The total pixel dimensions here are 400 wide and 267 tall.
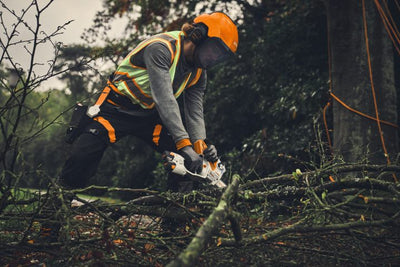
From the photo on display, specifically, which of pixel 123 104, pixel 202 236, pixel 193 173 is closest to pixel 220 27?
pixel 123 104

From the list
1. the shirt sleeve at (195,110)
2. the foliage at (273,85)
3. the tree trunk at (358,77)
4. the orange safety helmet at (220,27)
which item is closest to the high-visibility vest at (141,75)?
the orange safety helmet at (220,27)

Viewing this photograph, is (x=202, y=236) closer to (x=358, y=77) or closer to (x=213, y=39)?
(x=213, y=39)

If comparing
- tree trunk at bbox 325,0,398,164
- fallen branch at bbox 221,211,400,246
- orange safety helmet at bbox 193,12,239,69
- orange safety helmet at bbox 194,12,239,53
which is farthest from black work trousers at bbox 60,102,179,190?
tree trunk at bbox 325,0,398,164

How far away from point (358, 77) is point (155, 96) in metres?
2.62

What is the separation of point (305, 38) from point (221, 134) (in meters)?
2.50

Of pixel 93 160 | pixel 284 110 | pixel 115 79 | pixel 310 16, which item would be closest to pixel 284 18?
pixel 310 16

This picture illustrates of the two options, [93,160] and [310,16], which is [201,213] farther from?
[310,16]

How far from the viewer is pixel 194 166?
2641 mm

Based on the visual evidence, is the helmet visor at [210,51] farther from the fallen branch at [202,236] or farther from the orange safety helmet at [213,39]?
the fallen branch at [202,236]

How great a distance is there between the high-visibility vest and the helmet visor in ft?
0.50

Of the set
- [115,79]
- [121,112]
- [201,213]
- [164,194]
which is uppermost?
[115,79]

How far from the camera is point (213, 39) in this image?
292cm

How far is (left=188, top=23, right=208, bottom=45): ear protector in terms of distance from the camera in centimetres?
287

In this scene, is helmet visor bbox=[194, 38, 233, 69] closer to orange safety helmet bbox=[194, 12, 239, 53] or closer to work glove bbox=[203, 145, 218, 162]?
orange safety helmet bbox=[194, 12, 239, 53]
